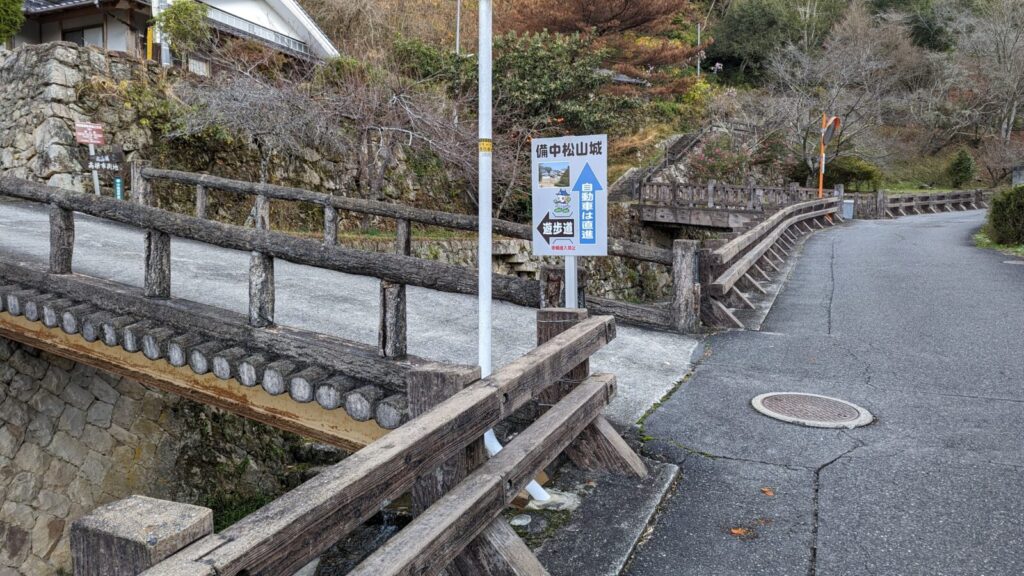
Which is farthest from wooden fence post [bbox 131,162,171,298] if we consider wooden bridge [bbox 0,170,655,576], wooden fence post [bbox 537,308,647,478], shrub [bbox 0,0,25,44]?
shrub [bbox 0,0,25,44]

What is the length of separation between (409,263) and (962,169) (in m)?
44.2

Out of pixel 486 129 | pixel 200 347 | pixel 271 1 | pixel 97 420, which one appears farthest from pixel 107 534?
pixel 271 1

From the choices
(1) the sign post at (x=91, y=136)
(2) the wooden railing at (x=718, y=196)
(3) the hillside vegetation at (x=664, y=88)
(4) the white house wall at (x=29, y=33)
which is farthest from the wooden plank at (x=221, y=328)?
(4) the white house wall at (x=29, y=33)

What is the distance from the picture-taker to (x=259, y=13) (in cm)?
2380

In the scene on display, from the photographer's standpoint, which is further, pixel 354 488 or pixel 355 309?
pixel 355 309

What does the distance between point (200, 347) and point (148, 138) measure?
11.0 meters

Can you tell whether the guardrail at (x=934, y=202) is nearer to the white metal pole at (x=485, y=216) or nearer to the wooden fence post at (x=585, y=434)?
the wooden fence post at (x=585, y=434)

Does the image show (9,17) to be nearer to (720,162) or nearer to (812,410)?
(812,410)

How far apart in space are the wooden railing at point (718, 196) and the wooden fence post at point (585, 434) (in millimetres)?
19989

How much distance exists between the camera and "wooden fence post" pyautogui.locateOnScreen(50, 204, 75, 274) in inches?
239

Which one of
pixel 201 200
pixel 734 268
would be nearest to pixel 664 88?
pixel 734 268

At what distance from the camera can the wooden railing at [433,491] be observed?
5.26 ft

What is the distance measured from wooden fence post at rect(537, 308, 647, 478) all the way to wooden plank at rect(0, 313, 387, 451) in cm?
120

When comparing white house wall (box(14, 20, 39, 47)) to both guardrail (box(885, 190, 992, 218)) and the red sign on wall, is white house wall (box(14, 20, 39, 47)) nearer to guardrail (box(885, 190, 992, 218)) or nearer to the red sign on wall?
the red sign on wall
